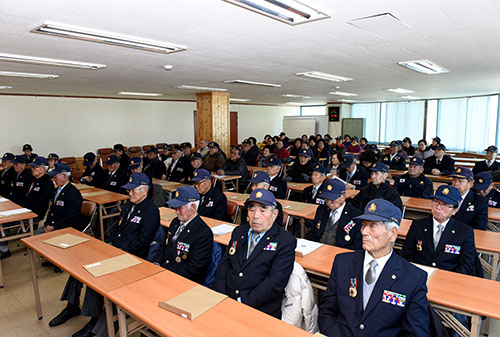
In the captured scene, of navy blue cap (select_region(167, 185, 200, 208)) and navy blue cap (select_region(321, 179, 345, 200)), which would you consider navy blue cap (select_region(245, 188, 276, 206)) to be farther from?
navy blue cap (select_region(321, 179, 345, 200))

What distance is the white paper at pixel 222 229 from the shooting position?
3.78 m

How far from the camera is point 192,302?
7.19 feet

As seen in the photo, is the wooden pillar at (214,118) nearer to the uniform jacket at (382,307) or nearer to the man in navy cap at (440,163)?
the man in navy cap at (440,163)

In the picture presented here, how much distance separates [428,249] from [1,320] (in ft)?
14.5

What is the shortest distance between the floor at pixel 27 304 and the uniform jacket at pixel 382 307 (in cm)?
200

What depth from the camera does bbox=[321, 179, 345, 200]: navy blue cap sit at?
11.4 feet

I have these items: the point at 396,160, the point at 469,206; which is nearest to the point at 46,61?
the point at 469,206

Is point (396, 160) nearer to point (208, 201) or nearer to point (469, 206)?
point (469, 206)

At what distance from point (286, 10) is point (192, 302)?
8.49 ft

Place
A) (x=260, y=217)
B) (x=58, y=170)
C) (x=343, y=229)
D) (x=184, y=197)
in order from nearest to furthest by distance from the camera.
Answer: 1. (x=260, y=217)
2. (x=184, y=197)
3. (x=343, y=229)
4. (x=58, y=170)

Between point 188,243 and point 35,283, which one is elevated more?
point 188,243

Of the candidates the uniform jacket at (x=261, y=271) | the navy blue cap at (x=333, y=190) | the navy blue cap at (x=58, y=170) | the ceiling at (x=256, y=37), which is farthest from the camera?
the navy blue cap at (x=58, y=170)

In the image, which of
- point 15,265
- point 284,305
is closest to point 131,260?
point 284,305

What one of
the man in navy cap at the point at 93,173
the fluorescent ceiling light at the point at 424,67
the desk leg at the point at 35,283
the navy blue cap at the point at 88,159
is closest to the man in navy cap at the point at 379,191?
the fluorescent ceiling light at the point at 424,67
